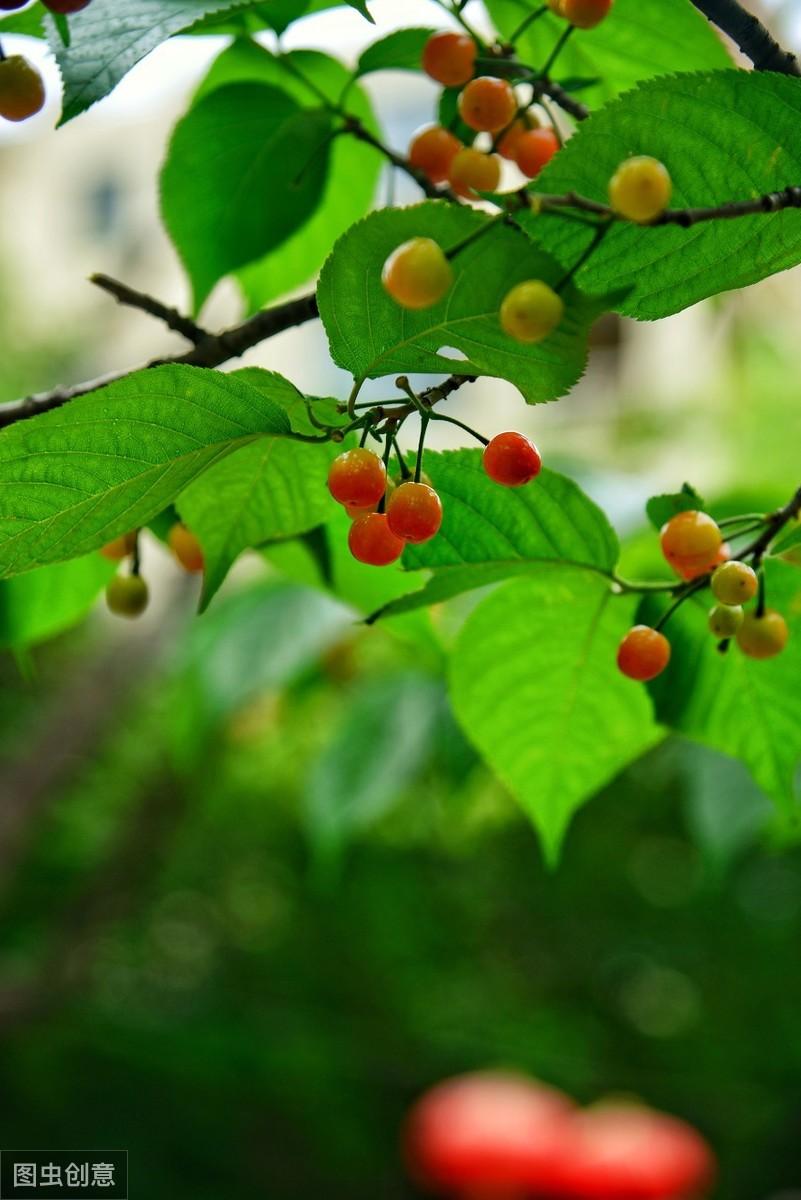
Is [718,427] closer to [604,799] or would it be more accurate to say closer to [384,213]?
[604,799]

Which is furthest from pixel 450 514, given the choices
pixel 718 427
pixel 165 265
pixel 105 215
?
pixel 105 215

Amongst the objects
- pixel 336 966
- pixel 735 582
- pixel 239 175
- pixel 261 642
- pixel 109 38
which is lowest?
pixel 735 582

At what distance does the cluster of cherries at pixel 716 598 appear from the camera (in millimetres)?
352

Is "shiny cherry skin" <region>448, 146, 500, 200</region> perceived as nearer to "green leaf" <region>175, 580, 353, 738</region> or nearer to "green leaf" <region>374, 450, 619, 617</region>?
"green leaf" <region>374, 450, 619, 617</region>

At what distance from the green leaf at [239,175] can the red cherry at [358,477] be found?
20 cm

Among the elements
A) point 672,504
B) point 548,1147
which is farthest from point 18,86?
point 548,1147

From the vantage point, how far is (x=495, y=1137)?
314cm

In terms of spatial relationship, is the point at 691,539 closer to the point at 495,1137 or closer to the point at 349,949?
the point at 495,1137

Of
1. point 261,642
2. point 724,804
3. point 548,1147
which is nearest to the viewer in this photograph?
point 724,804

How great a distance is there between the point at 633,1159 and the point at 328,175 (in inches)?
122

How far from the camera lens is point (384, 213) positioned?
0.92ft

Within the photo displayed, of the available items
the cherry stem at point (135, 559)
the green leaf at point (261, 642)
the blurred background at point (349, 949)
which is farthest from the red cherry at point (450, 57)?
the blurred background at point (349, 949)

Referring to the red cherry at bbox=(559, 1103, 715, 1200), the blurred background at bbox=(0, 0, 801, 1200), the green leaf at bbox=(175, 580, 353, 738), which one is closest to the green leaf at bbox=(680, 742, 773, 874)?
the green leaf at bbox=(175, 580, 353, 738)

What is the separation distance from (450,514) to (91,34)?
185 millimetres
